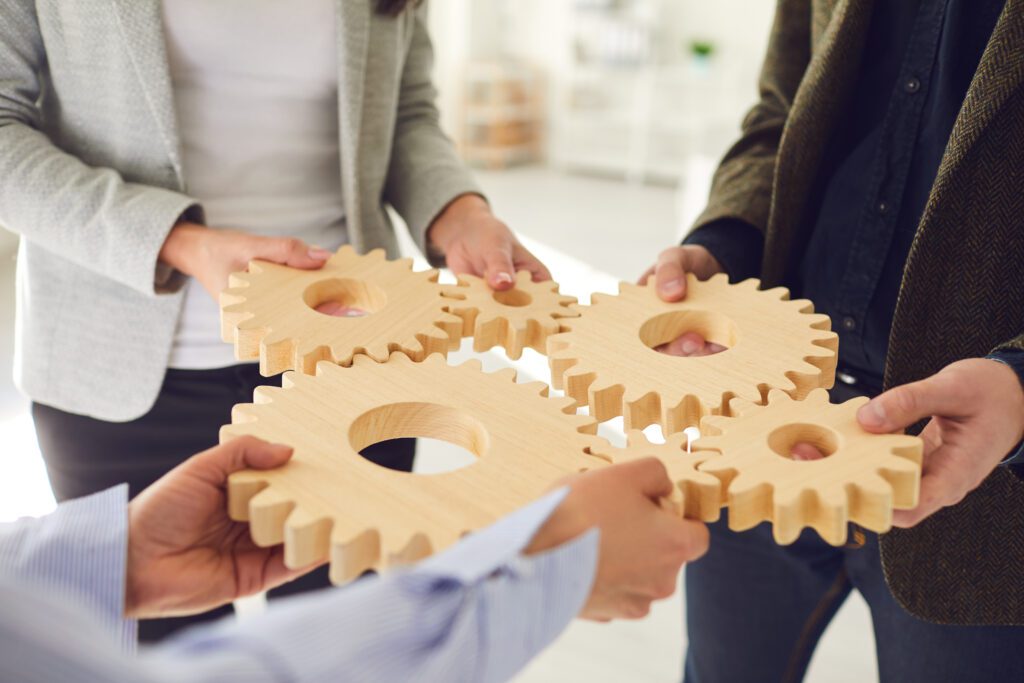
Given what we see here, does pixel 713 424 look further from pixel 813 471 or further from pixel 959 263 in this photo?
pixel 959 263

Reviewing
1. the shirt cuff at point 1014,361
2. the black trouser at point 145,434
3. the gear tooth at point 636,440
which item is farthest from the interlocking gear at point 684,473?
the black trouser at point 145,434

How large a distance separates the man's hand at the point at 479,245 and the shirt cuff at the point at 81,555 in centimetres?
57

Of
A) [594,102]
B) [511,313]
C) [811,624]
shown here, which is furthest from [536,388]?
[594,102]

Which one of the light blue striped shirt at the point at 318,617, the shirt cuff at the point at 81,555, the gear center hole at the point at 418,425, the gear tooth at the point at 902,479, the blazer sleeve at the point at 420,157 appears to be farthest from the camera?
the blazer sleeve at the point at 420,157

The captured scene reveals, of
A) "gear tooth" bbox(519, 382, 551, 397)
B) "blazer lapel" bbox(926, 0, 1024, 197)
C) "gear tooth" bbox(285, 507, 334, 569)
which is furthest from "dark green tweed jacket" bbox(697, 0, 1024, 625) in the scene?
"gear tooth" bbox(285, 507, 334, 569)

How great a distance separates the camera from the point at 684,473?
2.48ft

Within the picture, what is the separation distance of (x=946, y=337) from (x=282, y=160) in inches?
35.4

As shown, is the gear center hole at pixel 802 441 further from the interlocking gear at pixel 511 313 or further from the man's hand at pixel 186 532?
the man's hand at pixel 186 532

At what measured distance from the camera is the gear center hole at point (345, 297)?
1105 mm

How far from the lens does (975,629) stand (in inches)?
43.3

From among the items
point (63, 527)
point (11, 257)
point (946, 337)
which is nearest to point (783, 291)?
point (946, 337)

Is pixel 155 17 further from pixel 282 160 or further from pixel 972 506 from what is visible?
pixel 972 506

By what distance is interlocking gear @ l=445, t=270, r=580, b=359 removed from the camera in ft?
3.43

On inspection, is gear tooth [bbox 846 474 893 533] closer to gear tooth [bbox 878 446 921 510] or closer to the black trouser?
gear tooth [bbox 878 446 921 510]
